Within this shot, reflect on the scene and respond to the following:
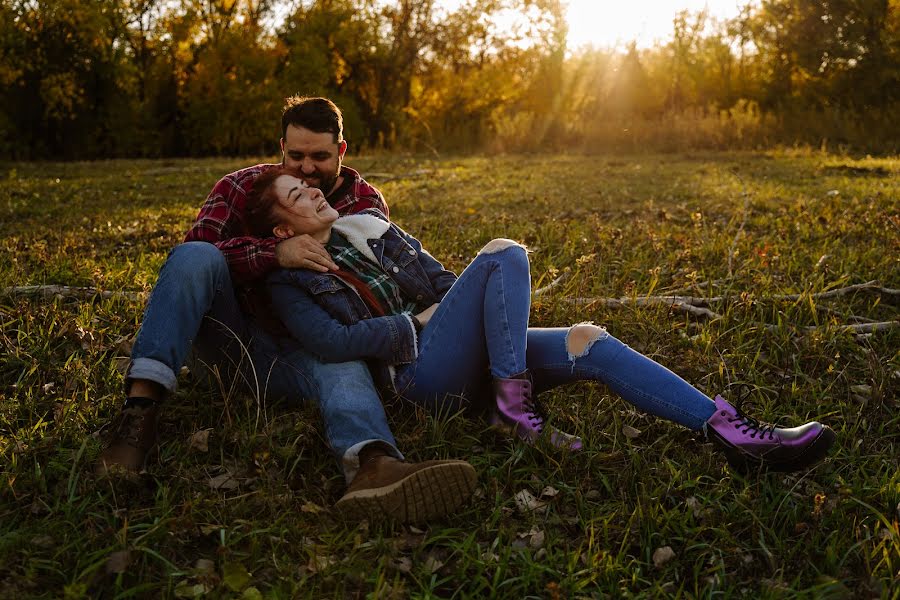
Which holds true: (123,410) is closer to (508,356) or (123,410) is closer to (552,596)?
(508,356)

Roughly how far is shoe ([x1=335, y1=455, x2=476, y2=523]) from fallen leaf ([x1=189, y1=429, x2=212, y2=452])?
699mm

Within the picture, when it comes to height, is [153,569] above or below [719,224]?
below

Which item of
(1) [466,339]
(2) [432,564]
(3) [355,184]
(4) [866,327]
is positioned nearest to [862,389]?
(4) [866,327]

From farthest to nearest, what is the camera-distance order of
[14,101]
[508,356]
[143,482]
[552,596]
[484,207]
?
[14,101]
[484,207]
[508,356]
[143,482]
[552,596]

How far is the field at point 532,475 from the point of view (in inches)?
88.7

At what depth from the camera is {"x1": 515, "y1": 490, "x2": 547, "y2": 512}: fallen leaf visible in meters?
2.66

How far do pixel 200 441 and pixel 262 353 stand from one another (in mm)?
432

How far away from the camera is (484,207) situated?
8.54m

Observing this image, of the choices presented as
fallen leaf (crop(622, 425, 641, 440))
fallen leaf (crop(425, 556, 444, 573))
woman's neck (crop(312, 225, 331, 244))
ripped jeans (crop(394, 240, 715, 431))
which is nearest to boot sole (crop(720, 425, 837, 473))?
ripped jeans (crop(394, 240, 715, 431))

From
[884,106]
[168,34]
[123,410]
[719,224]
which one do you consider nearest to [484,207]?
[719,224]

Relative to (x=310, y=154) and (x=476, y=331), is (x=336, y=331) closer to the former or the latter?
(x=476, y=331)

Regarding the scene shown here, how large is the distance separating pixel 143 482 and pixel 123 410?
26 centimetres

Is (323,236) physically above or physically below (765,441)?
above

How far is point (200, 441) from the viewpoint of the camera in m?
2.84
